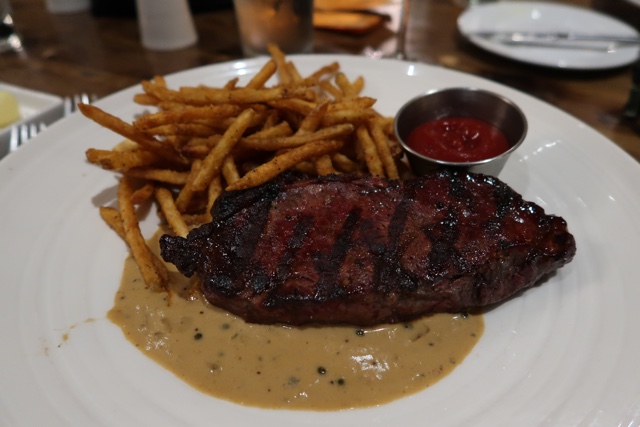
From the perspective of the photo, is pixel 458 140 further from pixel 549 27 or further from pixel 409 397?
pixel 549 27

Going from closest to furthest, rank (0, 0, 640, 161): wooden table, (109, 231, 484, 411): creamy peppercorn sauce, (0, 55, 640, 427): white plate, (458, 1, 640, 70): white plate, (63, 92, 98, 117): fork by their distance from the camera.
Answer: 1. (0, 55, 640, 427): white plate
2. (109, 231, 484, 411): creamy peppercorn sauce
3. (63, 92, 98, 117): fork
4. (0, 0, 640, 161): wooden table
5. (458, 1, 640, 70): white plate

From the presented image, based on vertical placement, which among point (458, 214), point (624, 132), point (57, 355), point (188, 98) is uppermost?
point (188, 98)

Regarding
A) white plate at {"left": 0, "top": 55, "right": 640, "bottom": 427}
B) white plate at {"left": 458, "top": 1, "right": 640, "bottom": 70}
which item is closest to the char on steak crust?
white plate at {"left": 0, "top": 55, "right": 640, "bottom": 427}

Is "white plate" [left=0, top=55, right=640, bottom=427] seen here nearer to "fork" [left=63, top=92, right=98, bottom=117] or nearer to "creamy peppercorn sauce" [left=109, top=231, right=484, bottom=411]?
"creamy peppercorn sauce" [left=109, top=231, right=484, bottom=411]

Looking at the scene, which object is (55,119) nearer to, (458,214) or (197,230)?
(197,230)

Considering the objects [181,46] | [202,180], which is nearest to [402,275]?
[202,180]

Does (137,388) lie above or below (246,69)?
below
